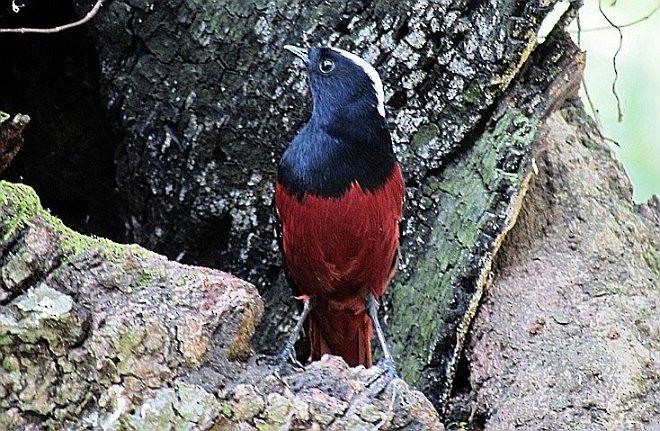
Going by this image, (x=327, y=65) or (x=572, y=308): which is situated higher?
(x=327, y=65)

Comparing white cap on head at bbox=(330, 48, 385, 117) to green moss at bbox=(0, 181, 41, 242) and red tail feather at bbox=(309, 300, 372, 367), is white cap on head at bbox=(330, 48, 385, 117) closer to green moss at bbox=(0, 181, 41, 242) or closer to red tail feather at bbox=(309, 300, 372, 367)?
red tail feather at bbox=(309, 300, 372, 367)

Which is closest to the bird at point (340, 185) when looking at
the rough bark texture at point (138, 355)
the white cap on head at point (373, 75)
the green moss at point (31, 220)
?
the white cap on head at point (373, 75)

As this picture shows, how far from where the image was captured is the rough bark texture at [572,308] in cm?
251

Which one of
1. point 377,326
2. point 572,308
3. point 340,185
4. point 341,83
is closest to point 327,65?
point 341,83

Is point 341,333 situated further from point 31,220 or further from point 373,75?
point 31,220

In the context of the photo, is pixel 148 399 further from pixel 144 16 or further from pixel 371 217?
pixel 144 16

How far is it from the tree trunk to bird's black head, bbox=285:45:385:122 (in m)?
0.13

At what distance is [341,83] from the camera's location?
2.90 metres

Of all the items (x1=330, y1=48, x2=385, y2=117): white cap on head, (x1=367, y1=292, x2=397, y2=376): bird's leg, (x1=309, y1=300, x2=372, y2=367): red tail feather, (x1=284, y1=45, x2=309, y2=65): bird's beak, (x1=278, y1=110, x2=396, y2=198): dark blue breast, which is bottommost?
(x1=309, y1=300, x2=372, y2=367): red tail feather

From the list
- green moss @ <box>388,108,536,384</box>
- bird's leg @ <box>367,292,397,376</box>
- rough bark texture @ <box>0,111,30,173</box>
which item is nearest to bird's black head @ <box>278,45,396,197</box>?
green moss @ <box>388,108,536,384</box>

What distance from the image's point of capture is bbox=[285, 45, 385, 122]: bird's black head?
9.37ft

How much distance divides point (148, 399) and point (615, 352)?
1382mm

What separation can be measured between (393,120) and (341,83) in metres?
0.25

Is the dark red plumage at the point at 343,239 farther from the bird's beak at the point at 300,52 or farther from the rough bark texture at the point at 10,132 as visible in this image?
the rough bark texture at the point at 10,132
